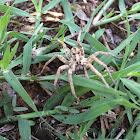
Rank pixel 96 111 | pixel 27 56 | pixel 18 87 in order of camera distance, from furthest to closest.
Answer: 1. pixel 27 56
2. pixel 18 87
3. pixel 96 111

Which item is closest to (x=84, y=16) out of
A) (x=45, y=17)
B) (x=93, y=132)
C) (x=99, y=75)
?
(x=45, y=17)

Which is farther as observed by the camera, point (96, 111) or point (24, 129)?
point (24, 129)

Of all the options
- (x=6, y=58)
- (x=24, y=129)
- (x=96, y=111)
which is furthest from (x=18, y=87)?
(x=96, y=111)

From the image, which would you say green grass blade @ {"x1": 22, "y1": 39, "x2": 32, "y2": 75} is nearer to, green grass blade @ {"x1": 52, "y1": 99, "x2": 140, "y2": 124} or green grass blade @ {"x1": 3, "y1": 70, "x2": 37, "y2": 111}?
green grass blade @ {"x1": 3, "y1": 70, "x2": 37, "y2": 111}

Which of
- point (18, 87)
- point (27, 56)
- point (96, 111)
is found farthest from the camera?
point (27, 56)

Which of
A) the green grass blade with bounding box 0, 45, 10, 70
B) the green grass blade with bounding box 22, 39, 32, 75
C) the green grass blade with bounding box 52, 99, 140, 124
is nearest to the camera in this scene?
the green grass blade with bounding box 52, 99, 140, 124

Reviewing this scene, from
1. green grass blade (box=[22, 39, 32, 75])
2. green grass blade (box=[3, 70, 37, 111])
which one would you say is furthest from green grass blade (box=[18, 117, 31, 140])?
green grass blade (box=[22, 39, 32, 75])

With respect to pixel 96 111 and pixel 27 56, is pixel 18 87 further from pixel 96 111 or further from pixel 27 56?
pixel 96 111
